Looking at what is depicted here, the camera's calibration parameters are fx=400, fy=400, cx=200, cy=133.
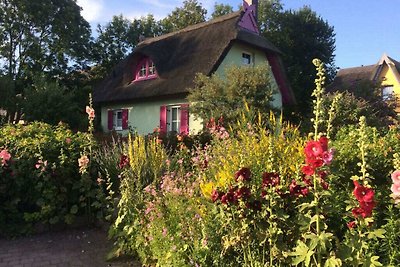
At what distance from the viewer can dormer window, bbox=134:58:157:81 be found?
21.1 m

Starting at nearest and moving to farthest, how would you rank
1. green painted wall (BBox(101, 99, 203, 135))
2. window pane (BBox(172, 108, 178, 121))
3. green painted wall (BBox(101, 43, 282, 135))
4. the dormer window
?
green painted wall (BBox(101, 43, 282, 135)), window pane (BBox(172, 108, 178, 121)), green painted wall (BBox(101, 99, 203, 135)), the dormer window

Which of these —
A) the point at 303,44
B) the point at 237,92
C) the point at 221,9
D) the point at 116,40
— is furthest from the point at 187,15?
the point at 237,92

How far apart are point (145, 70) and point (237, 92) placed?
977 cm

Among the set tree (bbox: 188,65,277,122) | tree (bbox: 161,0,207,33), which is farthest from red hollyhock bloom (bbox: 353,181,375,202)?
tree (bbox: 161,0,207,33)

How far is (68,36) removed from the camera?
2594 centimetres

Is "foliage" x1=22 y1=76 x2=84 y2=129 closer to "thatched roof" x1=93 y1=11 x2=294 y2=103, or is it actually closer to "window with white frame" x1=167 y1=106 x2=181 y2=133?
"thatched roof" x1=93 y1=11 x2=294 y2=103

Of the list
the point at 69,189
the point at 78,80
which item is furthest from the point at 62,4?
the point at 69,189

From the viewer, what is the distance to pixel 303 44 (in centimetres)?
2784

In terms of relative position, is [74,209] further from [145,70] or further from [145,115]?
[145,70]

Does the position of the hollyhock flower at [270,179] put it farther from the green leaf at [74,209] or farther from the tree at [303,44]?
the tree at [303,44]

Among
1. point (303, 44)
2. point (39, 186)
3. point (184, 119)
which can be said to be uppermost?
point (303, 44)

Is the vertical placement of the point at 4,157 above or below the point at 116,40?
below

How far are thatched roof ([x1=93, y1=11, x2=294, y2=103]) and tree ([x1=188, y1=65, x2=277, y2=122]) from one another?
309 cm

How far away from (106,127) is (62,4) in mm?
8891
